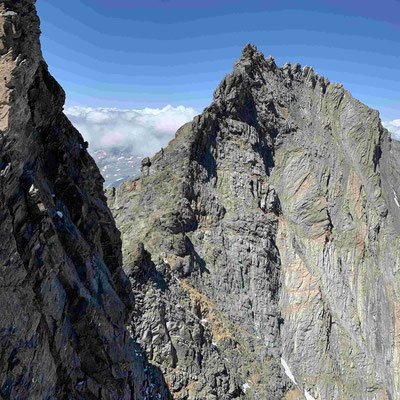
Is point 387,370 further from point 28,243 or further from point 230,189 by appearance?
point 28,243

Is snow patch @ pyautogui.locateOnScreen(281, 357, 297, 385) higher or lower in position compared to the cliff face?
lower

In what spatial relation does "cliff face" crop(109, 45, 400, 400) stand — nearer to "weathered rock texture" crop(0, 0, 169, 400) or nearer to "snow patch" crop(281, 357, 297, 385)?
"snow patch" crop(281, 357, 297, 385)

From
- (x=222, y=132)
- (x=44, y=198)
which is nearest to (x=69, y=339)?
(x=44, y=198)

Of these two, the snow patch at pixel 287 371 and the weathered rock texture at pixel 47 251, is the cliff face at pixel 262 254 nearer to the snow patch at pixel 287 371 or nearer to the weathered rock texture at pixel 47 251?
the snow patch at pixel 287 371

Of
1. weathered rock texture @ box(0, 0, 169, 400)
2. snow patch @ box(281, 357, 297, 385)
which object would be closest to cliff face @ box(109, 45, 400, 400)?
snow patch @ box(281, 357, 297, 385)

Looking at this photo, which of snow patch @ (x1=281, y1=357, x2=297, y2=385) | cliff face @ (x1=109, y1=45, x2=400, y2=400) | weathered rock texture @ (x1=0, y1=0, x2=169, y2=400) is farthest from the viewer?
snow patch @ (x1=281, y1=357, x2=297, y2=385)

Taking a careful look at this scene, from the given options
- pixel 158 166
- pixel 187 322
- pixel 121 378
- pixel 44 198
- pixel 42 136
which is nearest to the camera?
pixel 44 198

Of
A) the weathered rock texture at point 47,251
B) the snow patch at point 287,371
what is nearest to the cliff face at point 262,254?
the snow patch at point 287,371
